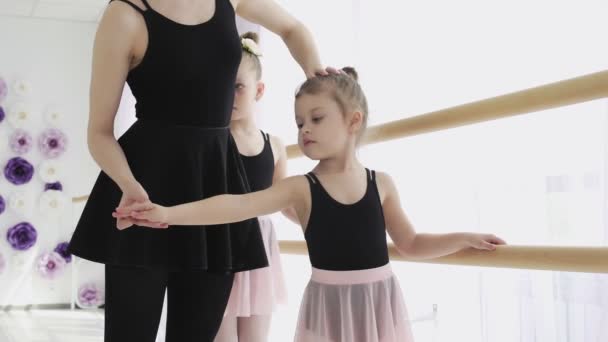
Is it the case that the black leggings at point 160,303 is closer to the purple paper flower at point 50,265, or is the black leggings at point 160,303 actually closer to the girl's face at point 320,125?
the girl's face at point 320,125

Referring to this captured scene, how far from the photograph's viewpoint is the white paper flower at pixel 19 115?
616 cm

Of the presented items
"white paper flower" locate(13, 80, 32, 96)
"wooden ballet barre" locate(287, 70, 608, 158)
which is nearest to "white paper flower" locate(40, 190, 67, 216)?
"white paper flower" locate(13, 80, 32, 96)

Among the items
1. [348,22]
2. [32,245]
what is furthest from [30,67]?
[348,22]

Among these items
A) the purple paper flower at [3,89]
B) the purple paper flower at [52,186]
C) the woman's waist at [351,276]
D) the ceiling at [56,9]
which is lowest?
the woman's waist at [351,276]

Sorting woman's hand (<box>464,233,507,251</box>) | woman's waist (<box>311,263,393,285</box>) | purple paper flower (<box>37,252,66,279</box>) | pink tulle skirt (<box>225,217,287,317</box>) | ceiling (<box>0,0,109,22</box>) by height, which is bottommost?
purple paper flower (<box>37,252,66,279</box>)

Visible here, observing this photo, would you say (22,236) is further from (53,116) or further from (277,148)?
(277,148)

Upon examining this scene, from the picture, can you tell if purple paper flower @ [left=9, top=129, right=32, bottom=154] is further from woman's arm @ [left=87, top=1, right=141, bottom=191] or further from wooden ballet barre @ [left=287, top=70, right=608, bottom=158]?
woman's arm @ [left=87, top=1, right=141, bottom=191]

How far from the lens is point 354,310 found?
52.7 inches

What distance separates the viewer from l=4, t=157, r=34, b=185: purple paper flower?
19.9 feet

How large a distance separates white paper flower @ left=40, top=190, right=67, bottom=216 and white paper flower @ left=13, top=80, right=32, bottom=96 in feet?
2.83

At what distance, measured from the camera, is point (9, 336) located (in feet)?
15.0

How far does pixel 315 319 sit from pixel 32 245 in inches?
210

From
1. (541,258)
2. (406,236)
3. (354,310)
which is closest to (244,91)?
(406,236)

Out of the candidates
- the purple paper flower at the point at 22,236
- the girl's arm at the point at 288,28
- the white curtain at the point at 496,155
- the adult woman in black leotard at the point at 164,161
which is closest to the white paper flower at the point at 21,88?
the purple paper flower at the point at 22,236
